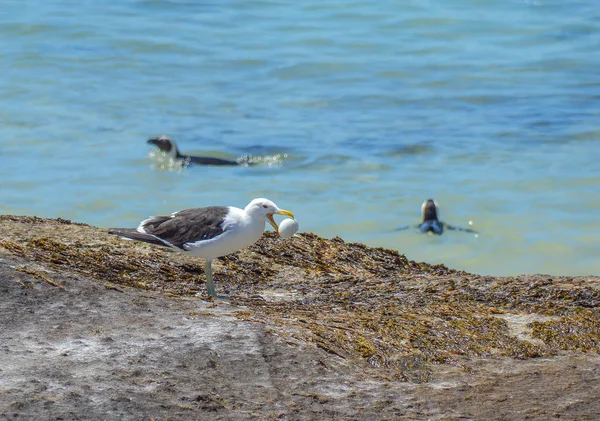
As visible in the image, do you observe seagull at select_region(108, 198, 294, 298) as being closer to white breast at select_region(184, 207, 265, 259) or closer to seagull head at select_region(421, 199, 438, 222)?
white breast at select_region(184, 207, 265, 259)

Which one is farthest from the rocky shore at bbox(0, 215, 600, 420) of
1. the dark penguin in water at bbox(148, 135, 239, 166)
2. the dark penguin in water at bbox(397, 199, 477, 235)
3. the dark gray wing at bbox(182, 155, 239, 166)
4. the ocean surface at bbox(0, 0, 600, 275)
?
the dark gray wing at bbox(182, 155, 239, 166)

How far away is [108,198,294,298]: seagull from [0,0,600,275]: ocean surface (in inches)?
219

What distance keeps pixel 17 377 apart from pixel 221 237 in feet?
7.23

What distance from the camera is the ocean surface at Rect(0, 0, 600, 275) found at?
13.9 m

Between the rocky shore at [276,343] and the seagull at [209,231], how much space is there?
0.29 metres

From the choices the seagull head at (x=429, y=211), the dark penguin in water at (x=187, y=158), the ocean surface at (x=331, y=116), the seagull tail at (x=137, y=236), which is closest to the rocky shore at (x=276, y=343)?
the seagull tail at (x=137, y=236)

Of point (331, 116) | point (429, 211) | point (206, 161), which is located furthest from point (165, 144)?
point (429, 211)

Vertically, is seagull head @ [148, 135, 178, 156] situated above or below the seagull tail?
below

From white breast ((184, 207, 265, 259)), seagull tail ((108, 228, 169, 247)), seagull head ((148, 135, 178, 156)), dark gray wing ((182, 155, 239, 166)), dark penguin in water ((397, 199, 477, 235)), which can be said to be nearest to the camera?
white breast ((184, 207, 265, 259))

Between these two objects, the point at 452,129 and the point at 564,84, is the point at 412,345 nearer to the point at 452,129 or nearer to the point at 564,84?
the point at 452,129

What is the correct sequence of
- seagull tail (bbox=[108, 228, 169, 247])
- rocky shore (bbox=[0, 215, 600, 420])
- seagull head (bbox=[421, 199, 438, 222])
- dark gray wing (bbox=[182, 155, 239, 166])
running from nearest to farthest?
rocky shore (bbox=[0, 215, 600, 420]) → seagull tail (bbox=[108, 228, 169, 247]) → seagull head (bbox=[421, 199, 438, 222]) → dark gray wing (bbox=[182, 155, 239, 166])

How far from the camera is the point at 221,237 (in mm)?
6934

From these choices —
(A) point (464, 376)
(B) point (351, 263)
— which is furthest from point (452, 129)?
(A) point (464, 376)

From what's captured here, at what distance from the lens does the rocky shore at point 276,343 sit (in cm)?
497
